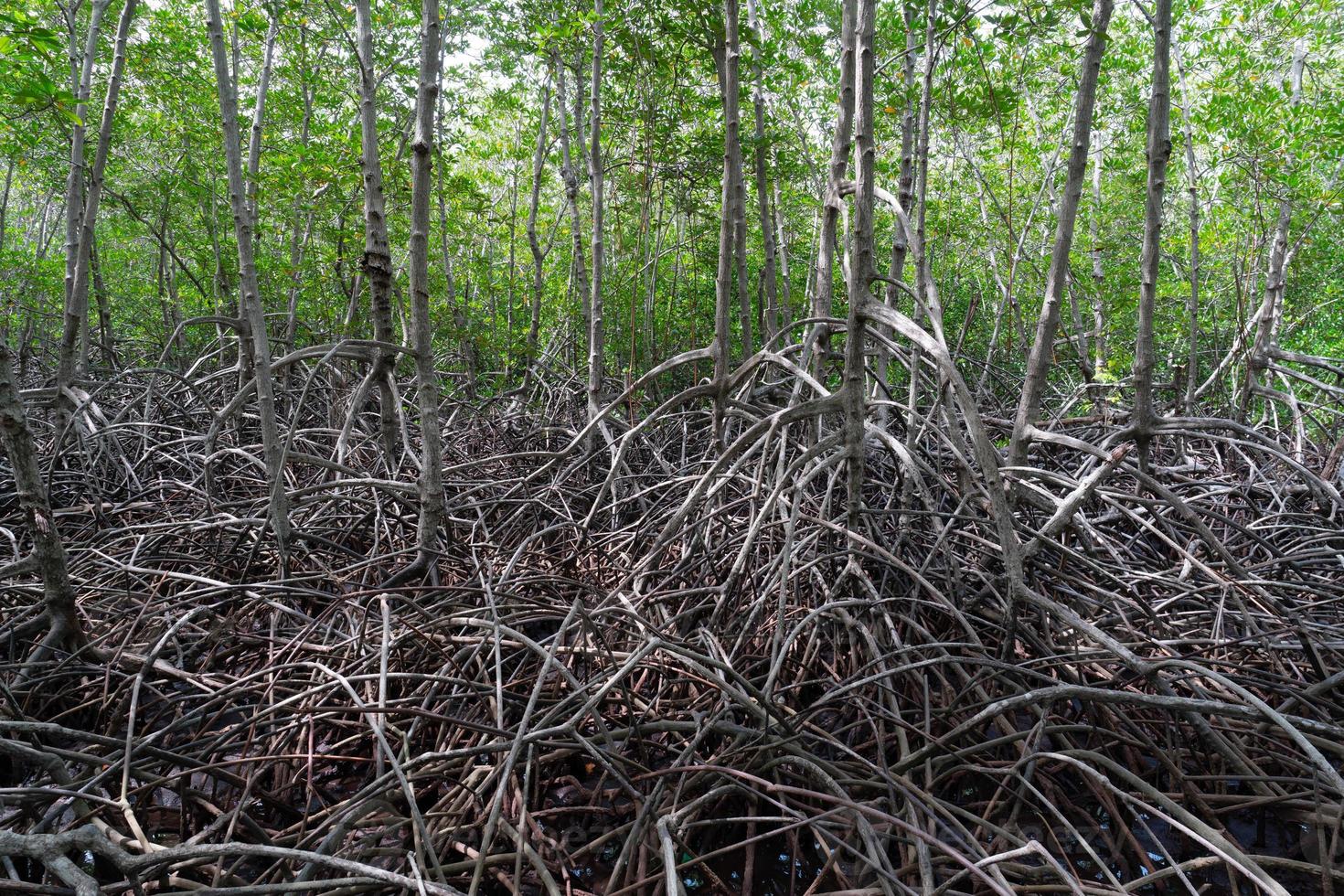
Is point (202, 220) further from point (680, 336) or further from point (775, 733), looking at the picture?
point (775, 733)

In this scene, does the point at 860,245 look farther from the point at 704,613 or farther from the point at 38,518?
the point at 38,518

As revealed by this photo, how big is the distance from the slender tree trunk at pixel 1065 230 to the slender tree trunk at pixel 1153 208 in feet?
0.66

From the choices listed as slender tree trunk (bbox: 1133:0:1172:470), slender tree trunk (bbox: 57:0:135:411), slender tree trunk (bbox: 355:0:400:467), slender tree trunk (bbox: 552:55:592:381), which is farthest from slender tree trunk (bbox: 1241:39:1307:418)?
slender tree trunk (bbox: 57:0:135:411)

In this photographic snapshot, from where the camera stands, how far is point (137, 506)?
10.6 ft

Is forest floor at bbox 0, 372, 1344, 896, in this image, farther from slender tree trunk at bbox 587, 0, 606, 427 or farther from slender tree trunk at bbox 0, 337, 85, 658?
slender tree trunk at bbox 587, 0, 606, 427

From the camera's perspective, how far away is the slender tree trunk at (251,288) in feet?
8.04

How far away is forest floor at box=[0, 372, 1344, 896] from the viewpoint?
149cm

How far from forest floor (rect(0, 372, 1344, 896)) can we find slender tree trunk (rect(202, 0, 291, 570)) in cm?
11

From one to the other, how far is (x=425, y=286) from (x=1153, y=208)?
2.34 m

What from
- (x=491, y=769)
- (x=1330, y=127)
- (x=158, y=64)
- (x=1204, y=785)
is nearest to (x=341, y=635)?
(x=491, y=769)

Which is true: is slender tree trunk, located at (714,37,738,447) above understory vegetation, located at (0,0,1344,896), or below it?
above

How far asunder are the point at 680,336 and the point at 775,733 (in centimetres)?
761

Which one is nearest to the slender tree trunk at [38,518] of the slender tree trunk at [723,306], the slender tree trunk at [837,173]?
the slender tree trunk at [723,306]

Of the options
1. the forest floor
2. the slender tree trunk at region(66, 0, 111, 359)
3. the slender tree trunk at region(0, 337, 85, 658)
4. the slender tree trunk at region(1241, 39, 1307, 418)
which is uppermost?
the slender tree trunk at region(66, 0, 111, 359)
